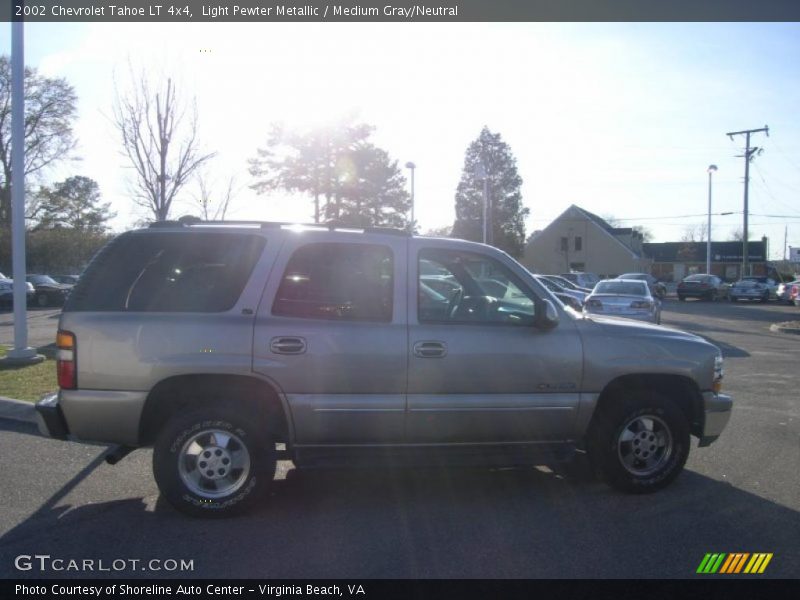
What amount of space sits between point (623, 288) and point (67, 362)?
17084 millimetres

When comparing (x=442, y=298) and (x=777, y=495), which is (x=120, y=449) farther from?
(x=777, y=495)

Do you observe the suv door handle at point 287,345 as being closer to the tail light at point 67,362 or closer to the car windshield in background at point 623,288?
the tail light at point 67,362

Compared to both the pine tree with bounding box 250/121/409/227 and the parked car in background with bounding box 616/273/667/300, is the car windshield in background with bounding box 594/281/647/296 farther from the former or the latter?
the pine tree with bounding box 250/121/409/227

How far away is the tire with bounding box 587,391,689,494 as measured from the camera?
17.8 feet

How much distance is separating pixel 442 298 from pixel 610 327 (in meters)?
1.31

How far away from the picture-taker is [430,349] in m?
5.07

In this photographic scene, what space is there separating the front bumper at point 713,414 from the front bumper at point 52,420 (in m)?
4.78

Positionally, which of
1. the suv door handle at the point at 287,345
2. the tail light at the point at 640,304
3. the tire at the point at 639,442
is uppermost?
the suv door handle at the point at 287,345

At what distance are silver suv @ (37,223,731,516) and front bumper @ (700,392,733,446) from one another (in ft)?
0.60

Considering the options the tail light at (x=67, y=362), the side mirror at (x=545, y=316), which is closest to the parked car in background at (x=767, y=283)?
the side mirror at (x=545, y=316)

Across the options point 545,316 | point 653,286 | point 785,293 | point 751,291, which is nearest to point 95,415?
point 545,316

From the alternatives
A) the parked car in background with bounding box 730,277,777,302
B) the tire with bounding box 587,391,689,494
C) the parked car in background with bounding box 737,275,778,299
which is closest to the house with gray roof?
the parked car in background with bounding box 737,275,778,299

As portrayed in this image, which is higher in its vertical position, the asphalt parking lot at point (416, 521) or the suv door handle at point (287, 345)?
the suv door handle at point (287, 345)

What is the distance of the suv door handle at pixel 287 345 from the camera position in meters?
4.93
